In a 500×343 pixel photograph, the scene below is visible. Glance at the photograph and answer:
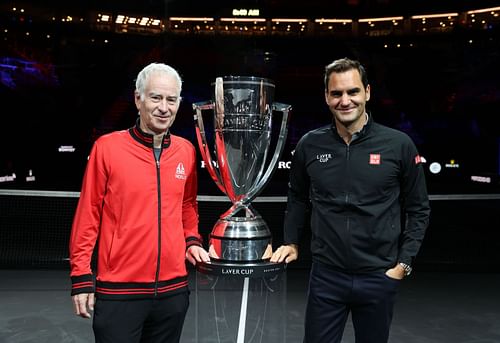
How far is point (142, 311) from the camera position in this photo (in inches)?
72.2

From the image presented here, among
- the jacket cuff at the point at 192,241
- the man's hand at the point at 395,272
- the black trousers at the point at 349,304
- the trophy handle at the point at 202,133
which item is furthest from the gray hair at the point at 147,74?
the man's hand at the point at 395,272

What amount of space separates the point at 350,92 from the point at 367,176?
0.33 meters

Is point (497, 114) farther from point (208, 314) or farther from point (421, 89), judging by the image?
point (208, 314)

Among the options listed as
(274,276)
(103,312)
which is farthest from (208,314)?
(103,312)

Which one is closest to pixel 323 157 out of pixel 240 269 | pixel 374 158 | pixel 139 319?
pixel 374 158

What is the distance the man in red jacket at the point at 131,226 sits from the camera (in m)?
1.80

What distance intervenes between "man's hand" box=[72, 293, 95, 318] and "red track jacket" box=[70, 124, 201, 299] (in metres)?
0.02

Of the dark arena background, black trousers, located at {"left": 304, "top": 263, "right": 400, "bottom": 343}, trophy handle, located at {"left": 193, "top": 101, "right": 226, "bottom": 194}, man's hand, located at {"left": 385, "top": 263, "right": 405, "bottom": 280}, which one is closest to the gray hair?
trophy handle, located at {"left": 193, "top": 101, "right": 226, "bottom": 194}

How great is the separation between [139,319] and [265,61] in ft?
63.1

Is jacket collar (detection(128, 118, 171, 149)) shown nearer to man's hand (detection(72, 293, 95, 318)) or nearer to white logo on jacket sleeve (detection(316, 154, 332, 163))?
man's hand (detection(72, 293, 95, 318))

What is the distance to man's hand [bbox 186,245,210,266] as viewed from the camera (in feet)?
6.53

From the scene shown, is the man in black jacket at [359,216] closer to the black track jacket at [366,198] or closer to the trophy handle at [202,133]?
the black track jacket at [366,198]

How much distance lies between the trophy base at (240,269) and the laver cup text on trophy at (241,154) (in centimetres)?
4

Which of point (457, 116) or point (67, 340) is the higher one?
point (457, 116)
